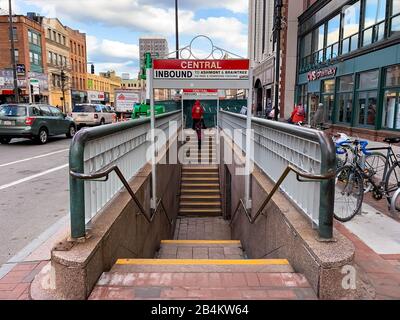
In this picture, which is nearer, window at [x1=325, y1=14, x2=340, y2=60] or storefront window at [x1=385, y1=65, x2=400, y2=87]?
storefront window at [x1=385, y1=65, x2=400, y2=87]

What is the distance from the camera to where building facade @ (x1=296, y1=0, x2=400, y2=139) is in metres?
14.0

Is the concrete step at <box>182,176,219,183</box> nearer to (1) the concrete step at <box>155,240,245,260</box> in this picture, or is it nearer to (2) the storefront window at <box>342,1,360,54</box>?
(1) the concrete step at <box>155,240,245,260</box>

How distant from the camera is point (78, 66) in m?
70.6

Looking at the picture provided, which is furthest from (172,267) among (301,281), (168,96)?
(168,96)

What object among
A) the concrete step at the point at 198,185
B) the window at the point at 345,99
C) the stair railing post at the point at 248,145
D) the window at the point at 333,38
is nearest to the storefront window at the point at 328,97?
the window at the point at 345,99

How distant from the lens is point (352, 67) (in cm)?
1711

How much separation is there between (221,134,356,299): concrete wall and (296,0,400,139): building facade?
11.1 meters

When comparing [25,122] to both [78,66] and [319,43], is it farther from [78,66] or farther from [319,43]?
[78,66]

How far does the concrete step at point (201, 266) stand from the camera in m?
3.14

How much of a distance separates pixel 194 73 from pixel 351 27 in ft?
50.9

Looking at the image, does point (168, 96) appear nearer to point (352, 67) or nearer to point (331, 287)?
point (352, 67)

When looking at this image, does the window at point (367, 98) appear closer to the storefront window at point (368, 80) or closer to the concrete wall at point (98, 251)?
the storefront window at point (368, 80)

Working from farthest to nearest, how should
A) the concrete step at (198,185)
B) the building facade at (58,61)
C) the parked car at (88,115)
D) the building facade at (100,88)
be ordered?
1. the building facade at (100,88)
2. the building facade at (58,61)
3. the parked car at (88,115)
4. the concrete step at (198,185)

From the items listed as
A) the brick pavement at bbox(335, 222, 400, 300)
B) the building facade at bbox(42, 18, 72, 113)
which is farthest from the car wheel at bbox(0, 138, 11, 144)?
the building facade at bbox(42, 18, 72, 113)
